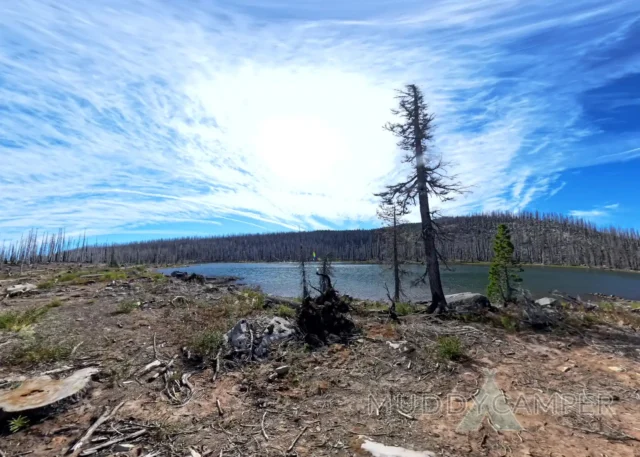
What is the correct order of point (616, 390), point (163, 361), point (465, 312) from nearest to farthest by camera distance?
point (616, 390) → point (163, 361) → point (465, 312)

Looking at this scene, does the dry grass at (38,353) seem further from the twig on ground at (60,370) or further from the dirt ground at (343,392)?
the twig on ground at (60,370)

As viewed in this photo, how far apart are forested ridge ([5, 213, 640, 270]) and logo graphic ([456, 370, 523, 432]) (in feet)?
333

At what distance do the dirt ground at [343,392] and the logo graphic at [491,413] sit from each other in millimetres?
79

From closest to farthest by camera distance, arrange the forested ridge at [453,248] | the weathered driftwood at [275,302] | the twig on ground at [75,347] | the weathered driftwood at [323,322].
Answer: the twig on ground at [75,347], the weathered driftwood at [323,322], the weathered driftwood at [275,302], the forested ridge at [453,248]

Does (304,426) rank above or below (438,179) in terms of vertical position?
below

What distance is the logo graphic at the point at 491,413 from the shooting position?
4.42m

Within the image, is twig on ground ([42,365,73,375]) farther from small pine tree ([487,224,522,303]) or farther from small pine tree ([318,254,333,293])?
small pine tree ([487,224,522,303])

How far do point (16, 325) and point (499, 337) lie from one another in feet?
44.9

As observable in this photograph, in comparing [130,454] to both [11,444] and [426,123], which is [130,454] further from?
[426,123]

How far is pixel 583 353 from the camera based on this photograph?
7203mm

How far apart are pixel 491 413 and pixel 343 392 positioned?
234cm

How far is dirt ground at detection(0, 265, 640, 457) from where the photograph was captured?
13.4ft

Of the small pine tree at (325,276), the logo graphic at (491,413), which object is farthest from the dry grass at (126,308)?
the logo graphic at (491,413)

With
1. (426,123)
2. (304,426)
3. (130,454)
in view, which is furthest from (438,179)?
(130,454)
